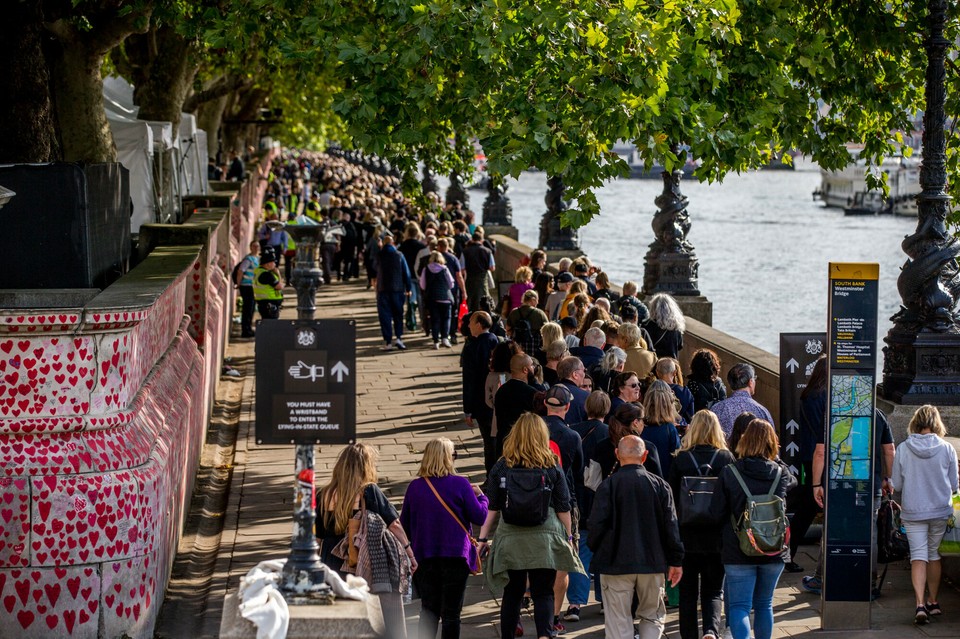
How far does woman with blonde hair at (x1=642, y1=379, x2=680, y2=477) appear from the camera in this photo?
379 inches

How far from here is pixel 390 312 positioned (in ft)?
74.3

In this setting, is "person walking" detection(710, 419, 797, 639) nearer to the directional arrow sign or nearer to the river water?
the directional arrow sign

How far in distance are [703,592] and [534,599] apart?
3.67 feet

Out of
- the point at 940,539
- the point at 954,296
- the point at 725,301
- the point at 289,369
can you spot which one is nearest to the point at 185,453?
the point at 289,369

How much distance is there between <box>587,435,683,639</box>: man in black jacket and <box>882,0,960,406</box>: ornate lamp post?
4.52 metres

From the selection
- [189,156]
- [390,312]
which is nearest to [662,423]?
[390,312]

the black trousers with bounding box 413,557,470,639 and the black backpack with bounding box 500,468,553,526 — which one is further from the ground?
the black backpack with bounding box 500,468,553,526

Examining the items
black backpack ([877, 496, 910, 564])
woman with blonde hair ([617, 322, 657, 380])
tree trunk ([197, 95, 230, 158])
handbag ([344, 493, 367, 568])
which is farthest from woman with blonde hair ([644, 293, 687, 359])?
tree trunk ([197, 95, 230, 158])

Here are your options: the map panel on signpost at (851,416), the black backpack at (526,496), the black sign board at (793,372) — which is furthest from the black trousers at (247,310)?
the black backpack at (526,496)

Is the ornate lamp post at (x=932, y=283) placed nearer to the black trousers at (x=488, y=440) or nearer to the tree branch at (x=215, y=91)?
the black trousers at (x=488, y=440)

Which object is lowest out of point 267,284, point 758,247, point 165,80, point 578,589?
point 758,247

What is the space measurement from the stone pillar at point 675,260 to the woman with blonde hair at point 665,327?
549 cm

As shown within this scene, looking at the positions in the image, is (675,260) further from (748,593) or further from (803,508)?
(748,593)

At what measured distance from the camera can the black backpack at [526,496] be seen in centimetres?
853
